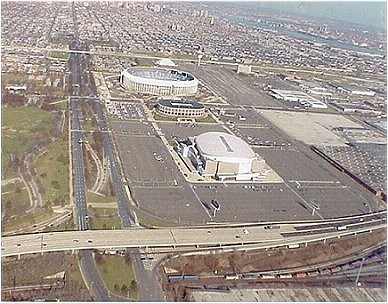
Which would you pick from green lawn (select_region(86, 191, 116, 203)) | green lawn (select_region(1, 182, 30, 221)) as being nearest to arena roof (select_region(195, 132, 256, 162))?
green lawn (select_region(86, 191, 116, 203))

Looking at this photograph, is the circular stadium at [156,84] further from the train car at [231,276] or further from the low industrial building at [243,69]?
the train car at [231,276]

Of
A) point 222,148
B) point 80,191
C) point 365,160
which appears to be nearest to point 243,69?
point 365,160

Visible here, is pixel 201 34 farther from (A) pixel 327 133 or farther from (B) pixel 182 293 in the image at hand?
(B) pixel 182 293

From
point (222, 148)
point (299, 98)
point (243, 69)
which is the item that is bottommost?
point (243, 69)

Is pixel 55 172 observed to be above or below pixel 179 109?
above

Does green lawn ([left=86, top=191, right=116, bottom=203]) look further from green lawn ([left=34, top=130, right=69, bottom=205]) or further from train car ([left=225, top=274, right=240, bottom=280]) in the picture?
train car ([left=225, top=274, right=240, bottom=280])

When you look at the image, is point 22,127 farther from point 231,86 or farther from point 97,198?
point 231,86

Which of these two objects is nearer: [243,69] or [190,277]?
[190,277]
